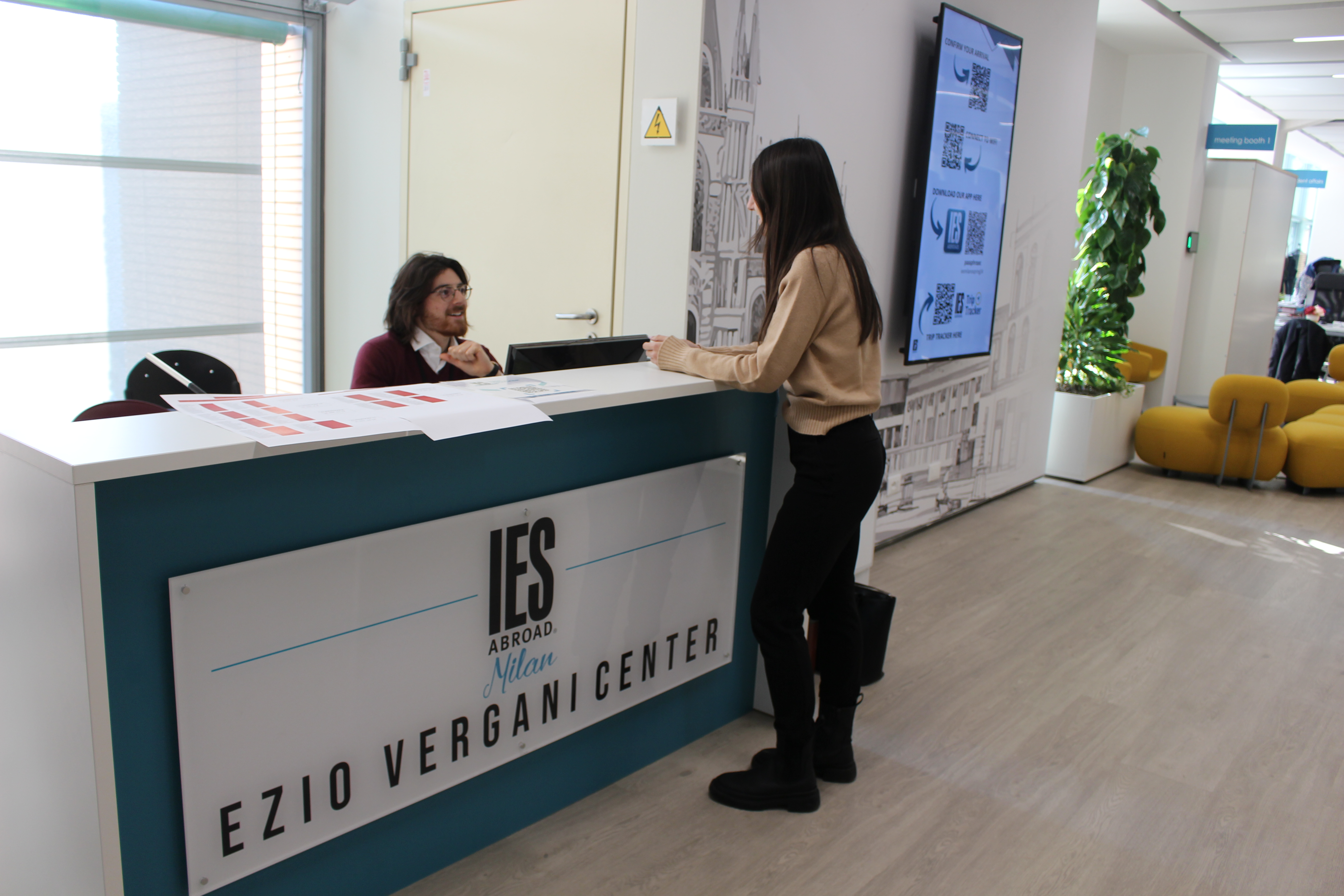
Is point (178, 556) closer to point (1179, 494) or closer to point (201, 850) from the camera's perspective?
point (201, 850)

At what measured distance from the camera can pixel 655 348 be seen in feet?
8.51

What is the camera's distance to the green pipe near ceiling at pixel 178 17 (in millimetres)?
3773

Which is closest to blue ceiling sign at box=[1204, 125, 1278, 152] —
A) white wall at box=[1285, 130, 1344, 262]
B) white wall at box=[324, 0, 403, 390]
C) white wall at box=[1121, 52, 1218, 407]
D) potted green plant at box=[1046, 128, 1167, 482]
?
white wall at box=[1121, 52, 1218, 407]

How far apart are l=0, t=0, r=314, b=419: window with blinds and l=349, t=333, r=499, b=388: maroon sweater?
121cm

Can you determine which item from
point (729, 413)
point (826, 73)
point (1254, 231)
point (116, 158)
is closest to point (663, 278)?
point (729, 413)

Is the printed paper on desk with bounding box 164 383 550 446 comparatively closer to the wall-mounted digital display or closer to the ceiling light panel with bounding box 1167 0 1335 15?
the wall-mounted digital display

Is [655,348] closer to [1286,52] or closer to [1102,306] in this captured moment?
[1102,306]

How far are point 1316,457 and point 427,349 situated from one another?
19.6ft

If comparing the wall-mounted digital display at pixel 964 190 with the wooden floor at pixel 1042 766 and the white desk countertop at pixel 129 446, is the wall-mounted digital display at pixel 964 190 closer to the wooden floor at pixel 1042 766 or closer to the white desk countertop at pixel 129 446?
the wooden floor at pixel 1042 766

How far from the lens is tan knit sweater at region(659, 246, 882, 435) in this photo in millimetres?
2232

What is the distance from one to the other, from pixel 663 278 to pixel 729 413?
2.82ft

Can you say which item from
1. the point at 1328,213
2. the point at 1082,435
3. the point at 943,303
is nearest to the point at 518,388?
the point at 943,303

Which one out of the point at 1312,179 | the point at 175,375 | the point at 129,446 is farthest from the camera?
the point at 1312,179

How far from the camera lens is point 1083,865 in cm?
232
